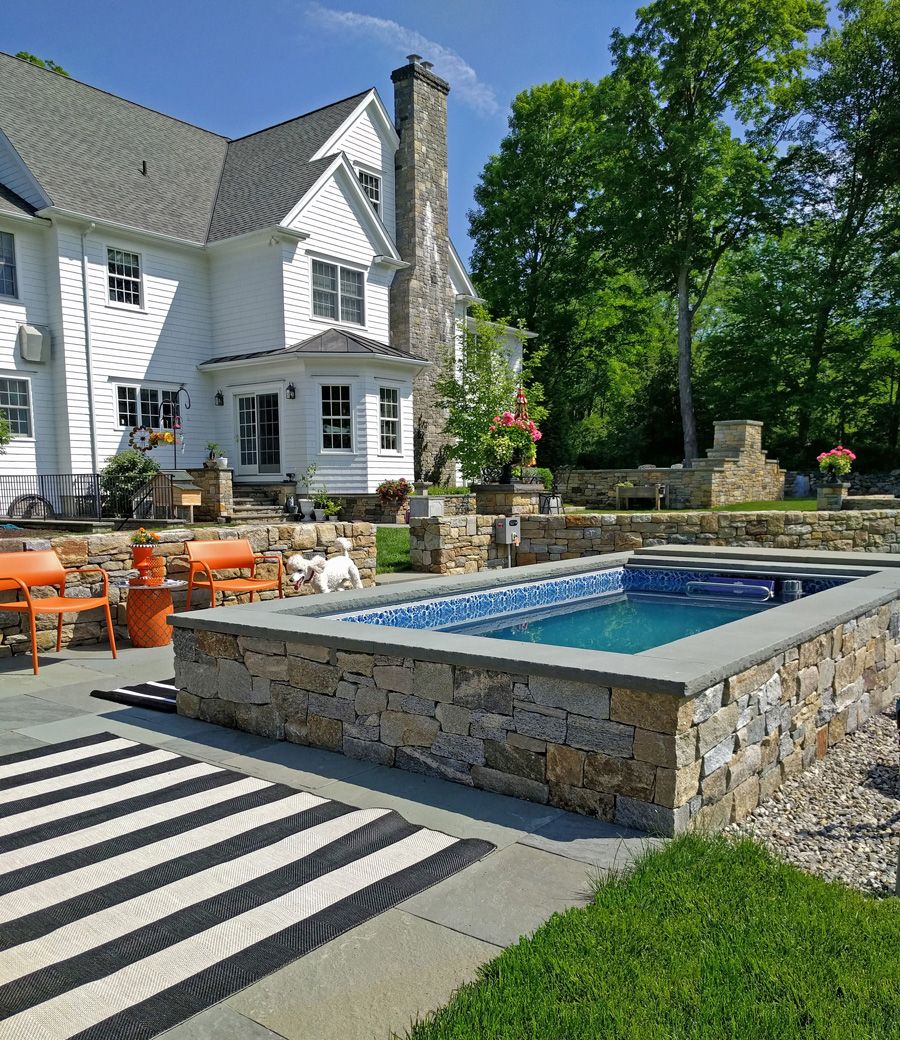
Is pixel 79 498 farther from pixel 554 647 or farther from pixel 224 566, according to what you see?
pixel 554 647

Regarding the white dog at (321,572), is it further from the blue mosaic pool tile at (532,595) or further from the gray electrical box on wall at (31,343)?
the gray electrical box on wall at (31,343)

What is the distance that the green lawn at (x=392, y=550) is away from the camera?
1204 centimetres

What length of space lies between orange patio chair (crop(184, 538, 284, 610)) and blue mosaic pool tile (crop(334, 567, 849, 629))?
1.93 metres

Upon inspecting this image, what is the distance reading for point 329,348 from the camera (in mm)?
17484

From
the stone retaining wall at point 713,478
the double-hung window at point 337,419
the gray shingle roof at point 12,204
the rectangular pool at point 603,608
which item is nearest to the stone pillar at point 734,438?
the stone retaining wall at point 713,478

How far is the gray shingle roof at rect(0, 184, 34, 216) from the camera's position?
48.9 ft

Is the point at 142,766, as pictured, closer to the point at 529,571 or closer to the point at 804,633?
the point at 804,633

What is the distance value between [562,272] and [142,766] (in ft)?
97.6

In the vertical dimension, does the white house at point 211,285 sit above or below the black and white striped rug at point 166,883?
above

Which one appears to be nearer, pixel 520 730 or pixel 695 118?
pixel 520 730

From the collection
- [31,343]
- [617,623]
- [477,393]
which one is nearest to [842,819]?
[617,623]

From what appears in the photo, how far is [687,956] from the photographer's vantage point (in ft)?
7.87

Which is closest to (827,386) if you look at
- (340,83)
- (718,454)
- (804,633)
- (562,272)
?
(718,454)

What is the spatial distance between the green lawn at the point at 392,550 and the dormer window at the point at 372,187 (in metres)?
10.6
